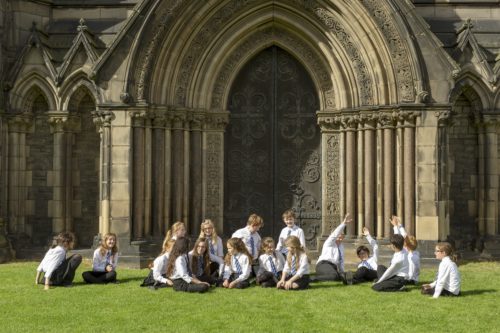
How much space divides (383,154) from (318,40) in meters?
3.49

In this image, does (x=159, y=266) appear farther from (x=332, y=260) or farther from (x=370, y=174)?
(x=370, y=174)

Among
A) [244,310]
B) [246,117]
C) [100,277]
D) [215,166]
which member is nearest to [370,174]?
[246,117]

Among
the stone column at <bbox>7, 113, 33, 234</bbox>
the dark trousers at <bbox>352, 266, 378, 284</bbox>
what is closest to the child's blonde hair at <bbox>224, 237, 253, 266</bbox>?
the dark trousers at <bbox>352, 266, 378, 284</bbox>

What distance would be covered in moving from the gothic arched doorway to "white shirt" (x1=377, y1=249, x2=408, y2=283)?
598cm

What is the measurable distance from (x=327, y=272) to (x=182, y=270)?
313 cm

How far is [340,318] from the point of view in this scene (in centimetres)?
1025

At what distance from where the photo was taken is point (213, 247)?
1416 cm

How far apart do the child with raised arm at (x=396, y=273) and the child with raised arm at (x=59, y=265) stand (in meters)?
5.76

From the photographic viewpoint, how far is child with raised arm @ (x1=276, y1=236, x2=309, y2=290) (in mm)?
12742

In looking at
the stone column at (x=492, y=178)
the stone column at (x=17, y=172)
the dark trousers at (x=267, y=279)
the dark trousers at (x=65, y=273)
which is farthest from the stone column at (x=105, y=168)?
the stone column at (x=492, y=178)

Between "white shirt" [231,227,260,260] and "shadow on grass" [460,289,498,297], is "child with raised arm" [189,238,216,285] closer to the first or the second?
"white shirt" [231,227,260,260]

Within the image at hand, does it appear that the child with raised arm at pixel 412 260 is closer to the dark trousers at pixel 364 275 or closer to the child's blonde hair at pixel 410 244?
the child's blonde hair at pixel 410 244

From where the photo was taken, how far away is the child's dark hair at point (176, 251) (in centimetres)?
1267

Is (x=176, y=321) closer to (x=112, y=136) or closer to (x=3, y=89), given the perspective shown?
(x=112, y=136)
